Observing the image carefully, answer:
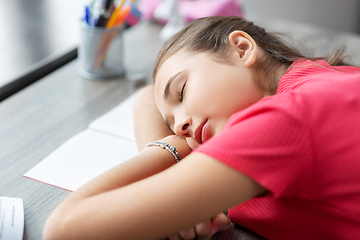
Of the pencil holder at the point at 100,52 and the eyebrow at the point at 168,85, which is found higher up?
the eyebrow at the point at 168,85

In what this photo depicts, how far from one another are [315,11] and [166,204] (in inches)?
85.0

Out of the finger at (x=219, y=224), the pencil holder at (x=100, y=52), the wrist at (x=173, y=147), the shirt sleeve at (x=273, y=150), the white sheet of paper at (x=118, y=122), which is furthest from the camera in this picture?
the pencil holder at (x=100, y=52)

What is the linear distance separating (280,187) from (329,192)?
0.28 ft

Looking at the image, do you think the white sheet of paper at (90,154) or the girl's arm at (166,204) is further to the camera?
the white sheet of paper at (90,154)

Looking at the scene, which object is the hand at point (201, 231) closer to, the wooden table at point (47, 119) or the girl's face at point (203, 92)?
the wooden table at point (47, 119)

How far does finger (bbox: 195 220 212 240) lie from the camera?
0.50 meters

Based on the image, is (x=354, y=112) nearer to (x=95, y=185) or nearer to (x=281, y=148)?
(x=281, y=148)

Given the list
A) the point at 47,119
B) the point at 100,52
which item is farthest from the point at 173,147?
the point at 100,52

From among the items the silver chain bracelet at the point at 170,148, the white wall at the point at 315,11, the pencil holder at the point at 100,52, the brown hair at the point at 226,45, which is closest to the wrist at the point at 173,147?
the silver chain bracelet at the point at 170,148

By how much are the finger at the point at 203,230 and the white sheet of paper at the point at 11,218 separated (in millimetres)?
242

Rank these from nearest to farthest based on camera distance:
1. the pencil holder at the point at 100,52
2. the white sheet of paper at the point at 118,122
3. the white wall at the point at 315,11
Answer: the white sheet of paper at the point at 118,122 < the pencil holder at the point at 100,52 < the white wall at the point at 315,11

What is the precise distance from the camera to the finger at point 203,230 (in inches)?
19.7

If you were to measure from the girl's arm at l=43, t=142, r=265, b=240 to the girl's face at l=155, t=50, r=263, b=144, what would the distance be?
14 centimetres

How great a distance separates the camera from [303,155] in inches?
16.7
